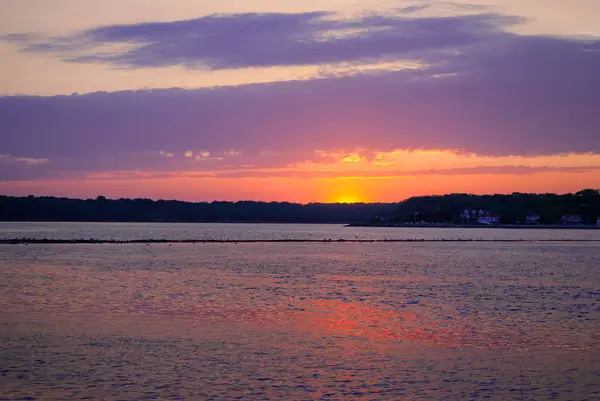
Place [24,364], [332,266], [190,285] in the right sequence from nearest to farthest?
[24,364]
[190,285]
[332,266]

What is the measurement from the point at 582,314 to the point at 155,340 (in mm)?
18582

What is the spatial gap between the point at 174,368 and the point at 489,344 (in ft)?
34.6

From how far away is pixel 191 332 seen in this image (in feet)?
82.2

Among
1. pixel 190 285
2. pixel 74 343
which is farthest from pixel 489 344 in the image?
pixel 190 285

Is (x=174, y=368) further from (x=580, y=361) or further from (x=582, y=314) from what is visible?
(x=582, y=314)

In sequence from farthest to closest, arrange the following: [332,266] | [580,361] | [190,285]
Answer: [332,266]
[190,285]
[580,361]

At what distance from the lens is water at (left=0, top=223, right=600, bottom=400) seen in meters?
17.4

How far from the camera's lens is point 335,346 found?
2288cm

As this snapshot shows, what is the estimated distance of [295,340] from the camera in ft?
78.3

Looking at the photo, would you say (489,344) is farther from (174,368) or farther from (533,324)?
(174,368)

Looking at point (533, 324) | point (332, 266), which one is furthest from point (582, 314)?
point (332, 266)

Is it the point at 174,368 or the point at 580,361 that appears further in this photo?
the point at 580,361

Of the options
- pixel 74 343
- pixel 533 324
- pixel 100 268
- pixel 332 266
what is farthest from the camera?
pixel 332 266

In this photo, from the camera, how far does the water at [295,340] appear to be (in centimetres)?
1739
